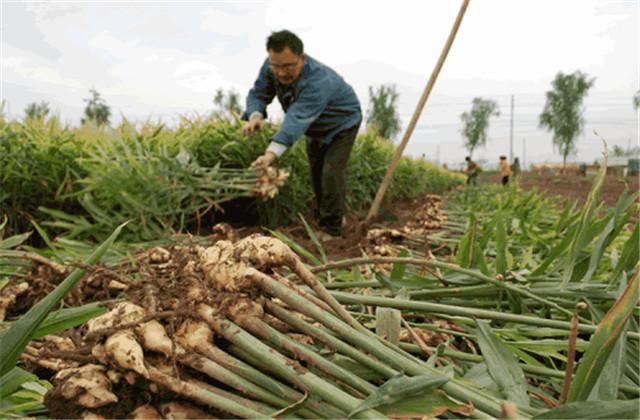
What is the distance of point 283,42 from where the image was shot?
3744 mm

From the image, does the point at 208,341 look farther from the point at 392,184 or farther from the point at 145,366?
the point at 392,184

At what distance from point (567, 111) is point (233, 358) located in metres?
48.9

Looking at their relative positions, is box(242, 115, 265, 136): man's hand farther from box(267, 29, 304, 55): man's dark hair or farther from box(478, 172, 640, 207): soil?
box(478, 172, 640, 207): soil

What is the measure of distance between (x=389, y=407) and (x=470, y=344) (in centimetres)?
40

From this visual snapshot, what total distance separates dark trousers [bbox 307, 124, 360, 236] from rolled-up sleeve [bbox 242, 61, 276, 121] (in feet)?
1.94

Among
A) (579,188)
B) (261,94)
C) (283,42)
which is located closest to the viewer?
(283,42)

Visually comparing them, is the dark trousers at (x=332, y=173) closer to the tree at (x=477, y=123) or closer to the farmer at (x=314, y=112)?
the farmer at (x=314, y=112)

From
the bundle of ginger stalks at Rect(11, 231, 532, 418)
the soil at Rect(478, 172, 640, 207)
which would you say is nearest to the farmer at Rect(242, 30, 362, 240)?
the bundle of ginger stalks at Rect(11, 231, 532, 418)

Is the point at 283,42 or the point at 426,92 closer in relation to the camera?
the point at 426,92

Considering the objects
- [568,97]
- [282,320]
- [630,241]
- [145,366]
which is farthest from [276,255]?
[568,97]

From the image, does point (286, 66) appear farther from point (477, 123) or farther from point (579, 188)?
point (477, 123)

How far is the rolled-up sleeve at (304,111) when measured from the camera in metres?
3.57

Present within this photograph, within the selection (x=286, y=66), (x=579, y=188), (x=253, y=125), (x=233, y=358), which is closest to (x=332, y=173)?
(x=253, y=125)

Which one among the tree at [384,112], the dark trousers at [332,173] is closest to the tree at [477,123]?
the tree at [384,112]
